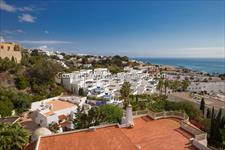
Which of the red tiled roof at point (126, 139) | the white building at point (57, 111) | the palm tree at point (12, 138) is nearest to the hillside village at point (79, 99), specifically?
the white building at point (57, 111)

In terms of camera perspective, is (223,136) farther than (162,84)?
No

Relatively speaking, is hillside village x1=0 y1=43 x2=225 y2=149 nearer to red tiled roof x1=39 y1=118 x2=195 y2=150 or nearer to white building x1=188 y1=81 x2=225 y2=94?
white building x1=188 y1=81 x2=225 y2=94

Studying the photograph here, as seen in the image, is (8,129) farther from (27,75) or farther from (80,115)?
(27,75)

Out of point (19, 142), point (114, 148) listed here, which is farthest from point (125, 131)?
point (19, 142)

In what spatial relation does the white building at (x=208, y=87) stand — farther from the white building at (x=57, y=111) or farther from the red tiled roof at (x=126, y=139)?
the red tiled roof at (x=126, y=139)

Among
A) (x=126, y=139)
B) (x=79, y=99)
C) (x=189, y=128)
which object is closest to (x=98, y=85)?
(x=79, y=99)

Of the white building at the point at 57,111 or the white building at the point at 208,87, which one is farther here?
the white building at the point at 208,87

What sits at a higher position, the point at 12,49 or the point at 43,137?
the point at 12,49
